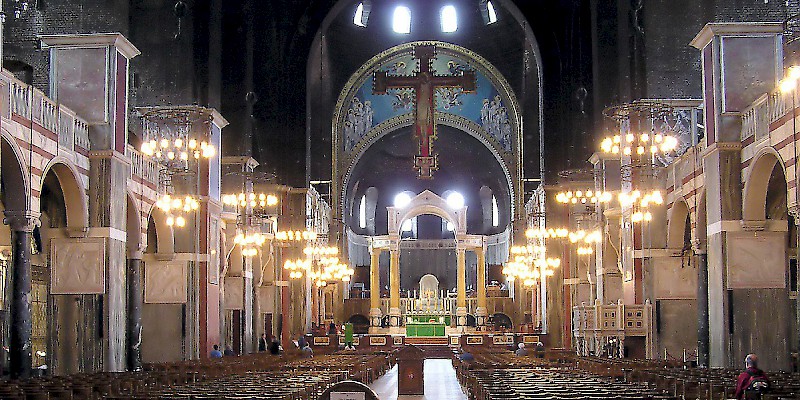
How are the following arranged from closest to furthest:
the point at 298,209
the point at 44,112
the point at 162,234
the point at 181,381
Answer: the point at 181,381, the point at 44,112, the point at 162,234, the point at 298,209

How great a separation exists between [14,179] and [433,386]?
11.5 m

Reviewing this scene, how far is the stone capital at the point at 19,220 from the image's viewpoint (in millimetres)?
21125

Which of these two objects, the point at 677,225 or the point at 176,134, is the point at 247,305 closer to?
the point at 176,134

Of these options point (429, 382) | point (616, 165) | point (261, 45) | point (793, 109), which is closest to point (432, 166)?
point (616, 165)

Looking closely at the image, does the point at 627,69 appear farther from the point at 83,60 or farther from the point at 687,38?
the point at 83,60

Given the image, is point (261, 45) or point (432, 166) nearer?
point (432, 166)

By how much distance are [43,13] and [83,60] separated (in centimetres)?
412

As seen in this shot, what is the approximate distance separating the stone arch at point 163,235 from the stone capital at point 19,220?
946cm

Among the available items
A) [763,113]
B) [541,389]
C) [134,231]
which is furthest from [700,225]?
[134,231]

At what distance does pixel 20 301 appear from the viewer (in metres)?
21.1

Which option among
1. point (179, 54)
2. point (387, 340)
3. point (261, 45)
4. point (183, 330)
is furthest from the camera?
point (387, 340)

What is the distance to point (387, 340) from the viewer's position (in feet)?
159

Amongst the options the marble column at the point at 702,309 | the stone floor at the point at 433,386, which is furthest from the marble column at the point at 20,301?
the marble column at the point at 702,309

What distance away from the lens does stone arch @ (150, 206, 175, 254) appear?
30.8 metres
